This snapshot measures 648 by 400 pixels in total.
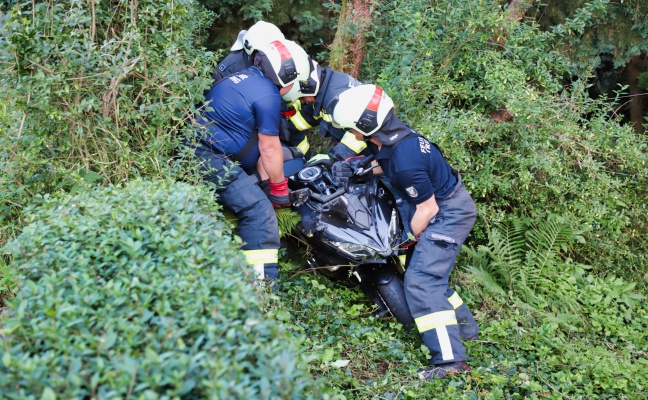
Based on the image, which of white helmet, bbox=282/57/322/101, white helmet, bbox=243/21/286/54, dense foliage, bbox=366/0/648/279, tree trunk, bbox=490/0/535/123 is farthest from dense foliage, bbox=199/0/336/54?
tree trunk, bbox=490/0/535/123

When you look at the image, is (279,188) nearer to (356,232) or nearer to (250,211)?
(250,211)

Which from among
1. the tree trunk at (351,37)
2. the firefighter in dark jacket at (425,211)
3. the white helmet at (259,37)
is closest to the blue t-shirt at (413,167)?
the firefighter in dark jacket at (425,211)

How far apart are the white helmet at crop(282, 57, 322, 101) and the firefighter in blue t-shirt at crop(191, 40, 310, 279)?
332 millimetres

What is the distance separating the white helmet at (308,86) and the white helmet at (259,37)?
0.39m

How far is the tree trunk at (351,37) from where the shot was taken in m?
6.43

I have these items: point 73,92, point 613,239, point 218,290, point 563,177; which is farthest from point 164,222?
point 613,239

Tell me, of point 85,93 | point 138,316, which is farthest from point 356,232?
Result: point 138,316

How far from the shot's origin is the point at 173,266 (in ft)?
8.17

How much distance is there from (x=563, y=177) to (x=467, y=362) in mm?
2354

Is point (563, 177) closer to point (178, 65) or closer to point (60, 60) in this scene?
point (178, 65)

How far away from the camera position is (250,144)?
15.4ft

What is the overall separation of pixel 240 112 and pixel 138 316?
2.60 meters

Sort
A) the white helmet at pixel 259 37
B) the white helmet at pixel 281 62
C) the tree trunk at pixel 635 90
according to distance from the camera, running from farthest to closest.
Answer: the tree trunk at pixel 635 90 → the white helmet at pixel 259 37 → the white helmet at pixel 281 62

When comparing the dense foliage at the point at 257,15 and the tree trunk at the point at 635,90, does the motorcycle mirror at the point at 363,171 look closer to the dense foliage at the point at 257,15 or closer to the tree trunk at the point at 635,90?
the dense foliage at the point at 257,15
